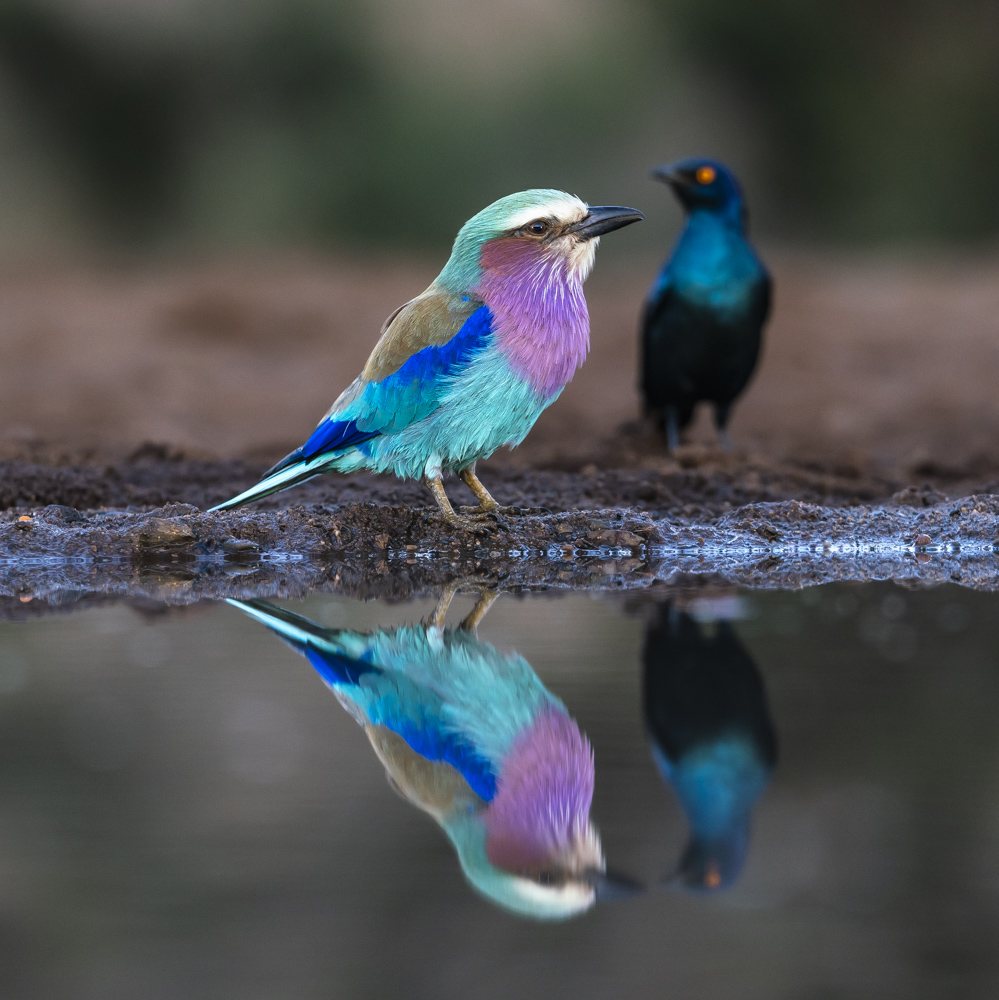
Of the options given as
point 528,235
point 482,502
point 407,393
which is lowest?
→ point 482,502

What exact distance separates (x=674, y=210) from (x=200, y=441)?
653 cm

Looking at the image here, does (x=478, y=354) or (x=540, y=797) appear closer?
(x=540, y=797)

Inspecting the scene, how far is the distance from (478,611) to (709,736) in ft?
3.97

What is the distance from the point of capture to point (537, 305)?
4195mm

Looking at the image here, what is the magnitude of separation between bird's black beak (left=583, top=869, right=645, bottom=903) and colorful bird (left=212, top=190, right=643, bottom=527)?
247 cm

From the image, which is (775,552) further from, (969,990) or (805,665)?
(969,990)

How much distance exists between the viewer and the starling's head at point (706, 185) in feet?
21.7

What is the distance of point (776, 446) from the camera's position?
757 cm

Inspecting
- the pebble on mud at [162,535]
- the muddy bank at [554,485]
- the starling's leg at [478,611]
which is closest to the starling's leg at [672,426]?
the muddy bank at [554,485]

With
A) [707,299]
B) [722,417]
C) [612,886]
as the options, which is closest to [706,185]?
[707,299]

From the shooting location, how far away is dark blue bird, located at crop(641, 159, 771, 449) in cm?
651

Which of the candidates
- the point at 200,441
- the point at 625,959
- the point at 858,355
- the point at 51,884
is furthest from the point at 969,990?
the point at 858,355

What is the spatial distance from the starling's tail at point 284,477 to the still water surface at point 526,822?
1358 mm

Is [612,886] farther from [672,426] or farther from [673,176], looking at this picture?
[672,426]
